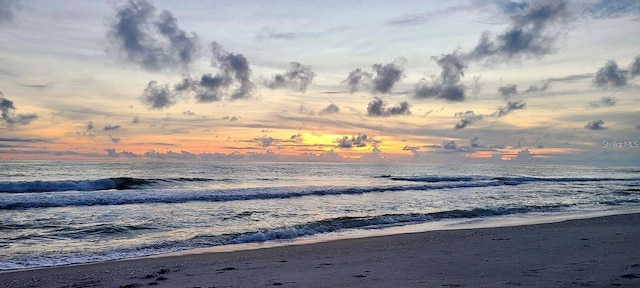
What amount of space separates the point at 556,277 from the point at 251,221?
12463 mm

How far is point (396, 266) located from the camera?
855 cm

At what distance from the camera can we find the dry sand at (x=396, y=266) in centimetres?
706

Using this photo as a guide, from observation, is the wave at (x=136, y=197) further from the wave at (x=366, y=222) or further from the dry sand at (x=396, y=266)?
the dry sand at (x=396, y=266)

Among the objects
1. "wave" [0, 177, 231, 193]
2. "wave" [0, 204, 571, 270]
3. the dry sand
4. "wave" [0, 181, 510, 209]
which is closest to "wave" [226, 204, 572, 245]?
"wave" [0, 204, 571, 270]

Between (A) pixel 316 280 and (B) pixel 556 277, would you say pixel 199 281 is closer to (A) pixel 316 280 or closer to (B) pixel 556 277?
(A) pixel 316 280

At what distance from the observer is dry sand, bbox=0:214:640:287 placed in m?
7.06

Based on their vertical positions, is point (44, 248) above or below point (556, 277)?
below

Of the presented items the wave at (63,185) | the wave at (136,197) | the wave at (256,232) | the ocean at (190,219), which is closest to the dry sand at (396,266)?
the wave at (256,232)

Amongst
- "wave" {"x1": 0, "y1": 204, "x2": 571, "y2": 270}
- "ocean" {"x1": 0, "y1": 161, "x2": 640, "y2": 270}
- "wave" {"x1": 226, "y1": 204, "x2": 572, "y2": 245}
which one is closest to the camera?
"wave" {"x1": 0, "y1": 204, "x2": 571, "y2": 270}

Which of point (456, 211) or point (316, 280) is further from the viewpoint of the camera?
point (456, 211)

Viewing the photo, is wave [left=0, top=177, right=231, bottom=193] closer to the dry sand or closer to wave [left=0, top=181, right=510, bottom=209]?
wave [left=0, top=181, right=510, bottom=209]

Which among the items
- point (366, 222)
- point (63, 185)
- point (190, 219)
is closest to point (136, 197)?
point (190, 219)

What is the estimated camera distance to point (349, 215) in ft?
64.6

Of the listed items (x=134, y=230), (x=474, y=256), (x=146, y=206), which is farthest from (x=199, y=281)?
(x=146, y=206)
